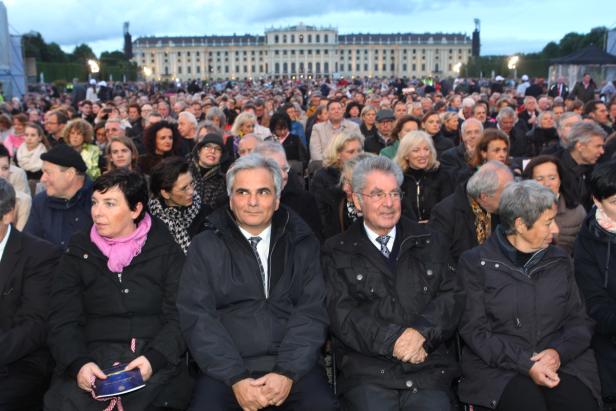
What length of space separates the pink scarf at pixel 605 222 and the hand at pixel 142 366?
245 cm

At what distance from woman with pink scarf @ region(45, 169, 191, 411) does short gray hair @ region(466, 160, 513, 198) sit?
190 cm

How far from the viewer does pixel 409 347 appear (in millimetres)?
2877

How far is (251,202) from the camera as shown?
10.0ft

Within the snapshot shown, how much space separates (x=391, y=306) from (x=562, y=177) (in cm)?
190

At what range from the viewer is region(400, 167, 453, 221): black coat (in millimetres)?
5113

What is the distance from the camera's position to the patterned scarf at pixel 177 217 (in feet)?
13.1

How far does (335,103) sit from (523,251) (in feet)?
19.0

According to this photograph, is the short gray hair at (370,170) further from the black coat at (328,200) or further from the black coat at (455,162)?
the black coat at (455,162)

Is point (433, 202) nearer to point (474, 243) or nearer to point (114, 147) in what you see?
point (474, 243)

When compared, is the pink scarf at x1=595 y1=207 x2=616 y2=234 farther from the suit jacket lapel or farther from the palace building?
the palace building

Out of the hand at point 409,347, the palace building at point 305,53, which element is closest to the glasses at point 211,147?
the hand at point 409,347

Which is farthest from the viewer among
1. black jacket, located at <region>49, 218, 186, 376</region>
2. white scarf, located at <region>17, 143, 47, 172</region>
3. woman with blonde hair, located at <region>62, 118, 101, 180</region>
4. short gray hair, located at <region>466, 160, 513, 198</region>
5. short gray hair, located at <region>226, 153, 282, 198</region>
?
Answer: white scarf, located at <region>17, 143, 47, 172</region>

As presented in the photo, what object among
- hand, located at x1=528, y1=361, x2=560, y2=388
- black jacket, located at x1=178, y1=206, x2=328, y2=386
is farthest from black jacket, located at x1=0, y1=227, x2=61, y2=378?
hand, located at x1=528, y1=361, x2=560, y2=388

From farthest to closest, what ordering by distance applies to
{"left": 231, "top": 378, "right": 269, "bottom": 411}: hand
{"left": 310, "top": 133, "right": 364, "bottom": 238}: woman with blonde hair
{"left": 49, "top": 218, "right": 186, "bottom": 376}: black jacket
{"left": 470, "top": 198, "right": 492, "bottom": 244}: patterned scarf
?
{"left": 310, "top": 133, "right": 364, "bottom": 238}: woman with blonde hair → {"left": 470, "top": 198, "right": 492, "bottom": 244}: patterned scarf → {"left": 49, "top": 218, "right": 186, "bottom": 376}: black jacket → {"left": 231, "top": 378, "right": 269, "bottom": 411}: hand
